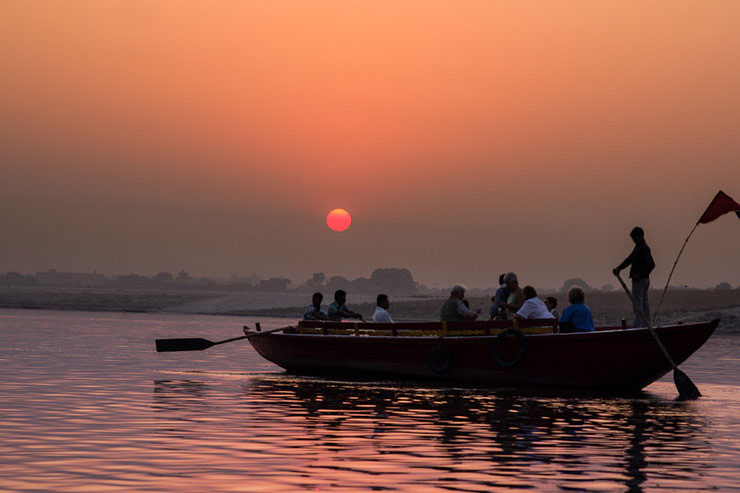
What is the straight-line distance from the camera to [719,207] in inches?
800

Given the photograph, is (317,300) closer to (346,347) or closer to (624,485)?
(346,347)

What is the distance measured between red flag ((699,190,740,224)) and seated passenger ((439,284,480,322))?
210 inches

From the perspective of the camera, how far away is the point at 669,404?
19.0 metres

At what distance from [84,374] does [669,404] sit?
1326 cm

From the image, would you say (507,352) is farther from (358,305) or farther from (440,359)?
(358,305)

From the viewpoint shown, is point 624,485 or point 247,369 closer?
point 624,485

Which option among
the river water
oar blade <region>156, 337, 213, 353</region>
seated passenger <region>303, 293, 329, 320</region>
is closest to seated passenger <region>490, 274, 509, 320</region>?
the river water

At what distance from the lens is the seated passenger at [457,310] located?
22219mm

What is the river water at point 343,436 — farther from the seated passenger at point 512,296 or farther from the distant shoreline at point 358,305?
the distant shoreline at point 358,305

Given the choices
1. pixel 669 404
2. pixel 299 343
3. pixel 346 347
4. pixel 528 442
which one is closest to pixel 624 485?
pixel 528 442

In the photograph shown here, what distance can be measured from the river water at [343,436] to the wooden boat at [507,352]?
1.86 feet

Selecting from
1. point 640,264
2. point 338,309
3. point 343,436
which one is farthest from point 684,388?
point 338,309

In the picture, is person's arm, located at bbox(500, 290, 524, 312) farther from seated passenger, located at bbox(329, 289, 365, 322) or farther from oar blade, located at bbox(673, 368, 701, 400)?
seated passenger, located at bbox(329, 289, 365, 322)

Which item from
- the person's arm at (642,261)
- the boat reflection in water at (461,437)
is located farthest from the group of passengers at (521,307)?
the boat reflection in water at (461,437)
